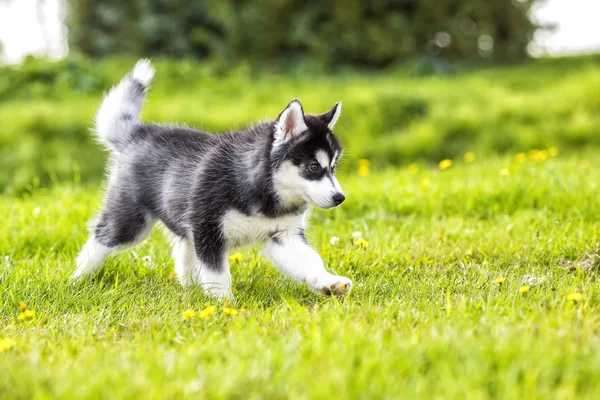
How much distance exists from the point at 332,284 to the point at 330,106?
6395 millimetres

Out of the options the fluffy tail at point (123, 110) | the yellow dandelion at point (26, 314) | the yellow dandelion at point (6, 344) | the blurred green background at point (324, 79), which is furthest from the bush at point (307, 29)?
the yellow dandelion at point (6, 344)

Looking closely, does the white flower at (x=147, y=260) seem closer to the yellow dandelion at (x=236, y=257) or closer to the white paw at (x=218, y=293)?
the yellow dandelion at (x=236, y=257)

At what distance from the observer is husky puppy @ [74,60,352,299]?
3521 mm

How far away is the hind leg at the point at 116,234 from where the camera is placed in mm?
4047

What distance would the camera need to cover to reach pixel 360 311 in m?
3.06

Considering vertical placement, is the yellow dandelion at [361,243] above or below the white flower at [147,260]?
above

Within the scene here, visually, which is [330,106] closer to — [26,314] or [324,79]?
[324,79]

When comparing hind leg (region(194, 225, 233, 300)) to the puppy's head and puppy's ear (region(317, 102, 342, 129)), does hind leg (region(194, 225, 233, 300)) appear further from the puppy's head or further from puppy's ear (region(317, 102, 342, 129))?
puppy's ear (region(317, 102, 342, 129))

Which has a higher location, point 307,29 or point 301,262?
point 307,29

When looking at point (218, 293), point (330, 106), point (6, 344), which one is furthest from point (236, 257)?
point (330, 106)

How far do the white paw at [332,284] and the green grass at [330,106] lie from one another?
505cm

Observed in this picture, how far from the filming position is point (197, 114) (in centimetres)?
961

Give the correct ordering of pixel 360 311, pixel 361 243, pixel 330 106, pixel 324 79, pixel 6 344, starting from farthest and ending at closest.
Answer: pixel 324 79
pixel 330 106
pixel 361 243
pixel 360 311
pixel 6 344

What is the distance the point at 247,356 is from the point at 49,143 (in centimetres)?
758
